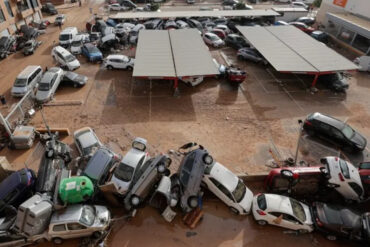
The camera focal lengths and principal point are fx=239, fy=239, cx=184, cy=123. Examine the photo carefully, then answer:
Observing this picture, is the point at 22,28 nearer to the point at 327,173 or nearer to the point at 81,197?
the point at 81,197

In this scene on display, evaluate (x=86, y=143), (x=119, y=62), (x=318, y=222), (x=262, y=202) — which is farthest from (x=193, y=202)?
(x=119, y=62)

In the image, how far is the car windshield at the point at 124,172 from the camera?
36.6ft

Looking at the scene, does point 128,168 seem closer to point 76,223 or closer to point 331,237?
point 76,223

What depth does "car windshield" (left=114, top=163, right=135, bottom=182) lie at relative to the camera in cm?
1116

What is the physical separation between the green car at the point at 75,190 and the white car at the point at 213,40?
2188cm

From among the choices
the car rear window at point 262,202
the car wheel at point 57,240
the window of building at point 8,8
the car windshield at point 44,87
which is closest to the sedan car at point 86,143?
the car wheel at point 57,240

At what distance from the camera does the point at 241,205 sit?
10516 mm

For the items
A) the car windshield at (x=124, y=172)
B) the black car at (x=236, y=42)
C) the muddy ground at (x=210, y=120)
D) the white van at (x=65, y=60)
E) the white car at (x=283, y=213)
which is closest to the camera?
the white car at (x=283, y=213)

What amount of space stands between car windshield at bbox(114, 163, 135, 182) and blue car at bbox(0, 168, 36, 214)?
3835 mm

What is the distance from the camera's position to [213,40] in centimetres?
2722

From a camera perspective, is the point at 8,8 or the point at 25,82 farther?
the point at 8,8

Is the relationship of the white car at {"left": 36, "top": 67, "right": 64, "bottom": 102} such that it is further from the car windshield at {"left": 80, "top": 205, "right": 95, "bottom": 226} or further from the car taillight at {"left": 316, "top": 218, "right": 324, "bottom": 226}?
the car taillight at {"left": 316, "top": 218, "right": 324, "bottom": 226}

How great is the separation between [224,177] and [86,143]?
7747mm

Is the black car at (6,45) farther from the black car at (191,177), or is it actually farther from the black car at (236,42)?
the black car at (191,177)
